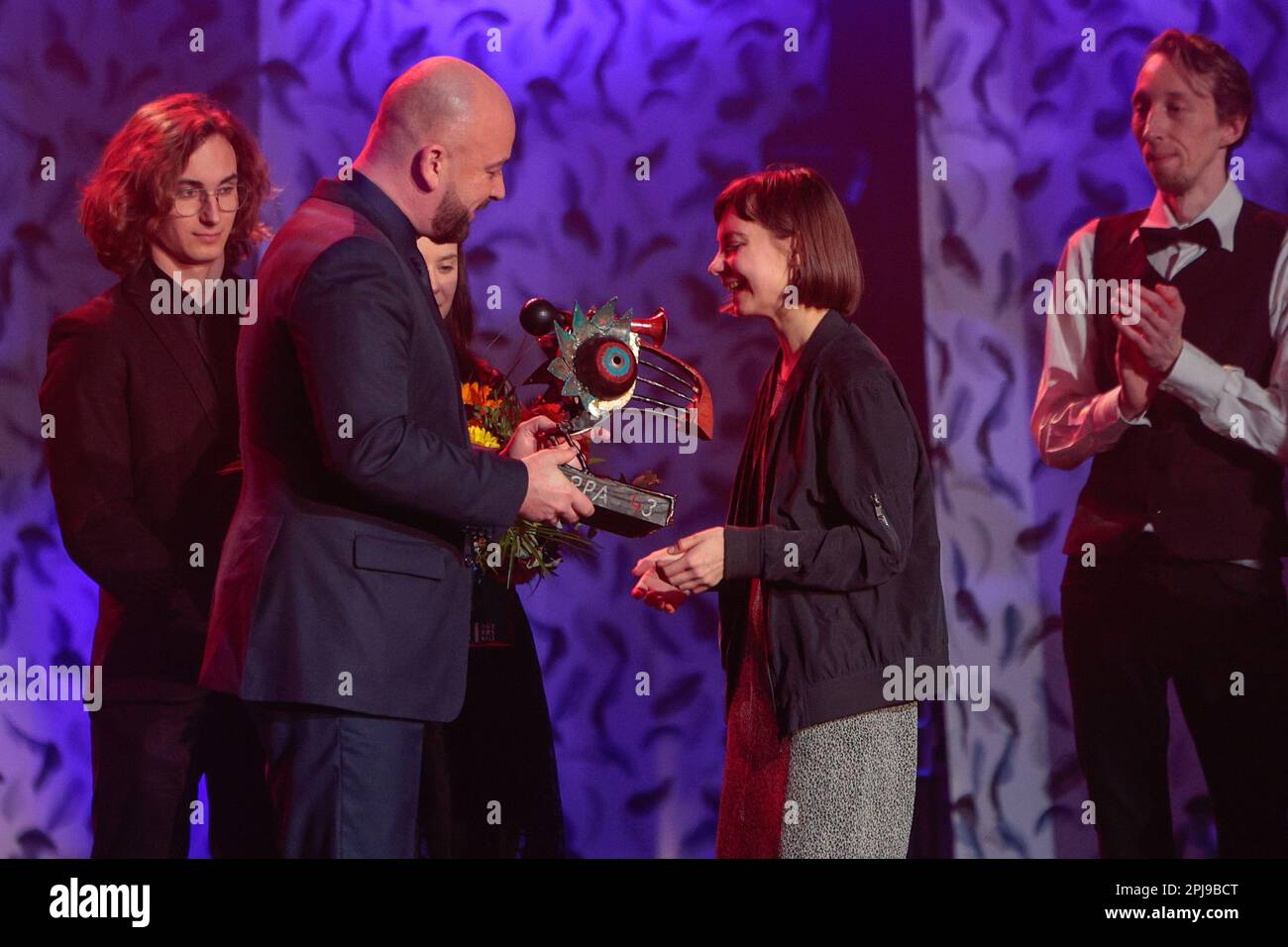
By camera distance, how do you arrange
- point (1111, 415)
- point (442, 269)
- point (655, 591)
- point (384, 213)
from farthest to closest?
point (442, 269), point (1111, 415), point (655, 591), point (384, 213)

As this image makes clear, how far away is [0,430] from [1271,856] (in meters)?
3.47

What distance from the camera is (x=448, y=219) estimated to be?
2.51 metres

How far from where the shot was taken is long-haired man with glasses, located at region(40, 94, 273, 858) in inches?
118

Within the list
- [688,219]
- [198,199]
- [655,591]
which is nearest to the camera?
[655,591]

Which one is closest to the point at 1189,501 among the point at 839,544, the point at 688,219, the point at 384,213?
the point at 839,544

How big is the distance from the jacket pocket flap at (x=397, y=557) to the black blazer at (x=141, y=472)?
905mm

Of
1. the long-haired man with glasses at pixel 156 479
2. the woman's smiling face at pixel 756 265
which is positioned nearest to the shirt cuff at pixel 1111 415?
the woman's smiling face at pixel 756 265

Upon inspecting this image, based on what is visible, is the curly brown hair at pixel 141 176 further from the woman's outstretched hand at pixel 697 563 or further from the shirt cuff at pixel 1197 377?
the shirt cuff at pixel 1197 377

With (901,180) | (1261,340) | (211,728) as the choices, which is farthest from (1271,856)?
(211,728)

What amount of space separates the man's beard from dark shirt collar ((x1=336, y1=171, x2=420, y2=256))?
1.7 inches

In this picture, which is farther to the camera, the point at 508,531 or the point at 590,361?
the point at 508,531

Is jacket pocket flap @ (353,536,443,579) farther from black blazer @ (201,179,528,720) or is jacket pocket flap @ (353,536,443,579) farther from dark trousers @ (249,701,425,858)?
dark trousers @ (249,701,425,858)

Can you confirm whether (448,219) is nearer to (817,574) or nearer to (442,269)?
(817,574)

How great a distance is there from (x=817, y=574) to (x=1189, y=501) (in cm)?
124
